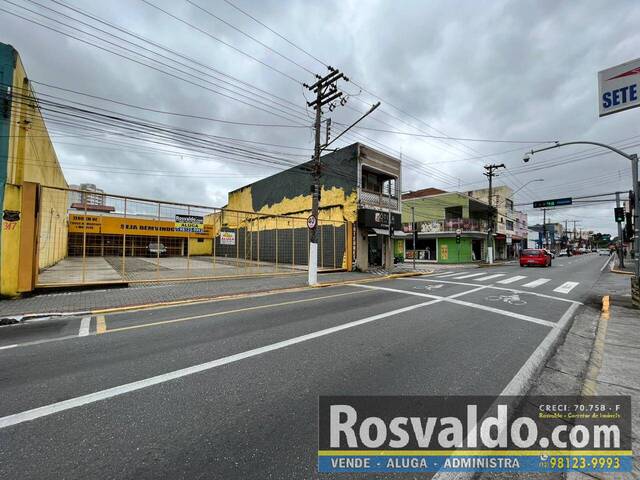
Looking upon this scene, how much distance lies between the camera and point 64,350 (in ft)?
15.7

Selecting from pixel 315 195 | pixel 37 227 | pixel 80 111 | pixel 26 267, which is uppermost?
pixel 80 111

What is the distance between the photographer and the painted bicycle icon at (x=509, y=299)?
29.5ft

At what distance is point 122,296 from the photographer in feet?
31.1

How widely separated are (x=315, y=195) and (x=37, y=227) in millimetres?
10015

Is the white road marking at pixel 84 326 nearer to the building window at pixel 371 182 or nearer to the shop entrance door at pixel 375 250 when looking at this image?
the building window at pixel 371 182

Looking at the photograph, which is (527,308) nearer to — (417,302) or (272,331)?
(417,302)

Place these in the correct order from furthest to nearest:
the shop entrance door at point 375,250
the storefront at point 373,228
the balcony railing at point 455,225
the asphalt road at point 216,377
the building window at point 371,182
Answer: the balcony railing at point 455,225 → the shop entrance door at point 375,250 → the building window at point 371,182 → the storefront at point 373,228 → the asphalt road at point 216,377

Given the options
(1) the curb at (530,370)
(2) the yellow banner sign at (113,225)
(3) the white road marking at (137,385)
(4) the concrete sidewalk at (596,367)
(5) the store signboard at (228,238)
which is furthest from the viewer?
(2) the yellow banner sign at (113,225)

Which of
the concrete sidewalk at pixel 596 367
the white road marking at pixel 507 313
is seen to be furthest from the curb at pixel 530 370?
the white road marking at pixel 507 313

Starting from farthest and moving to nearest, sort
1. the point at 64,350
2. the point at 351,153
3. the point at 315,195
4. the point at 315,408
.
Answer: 1. the point at 351,153
2. the point at 315,195
3. the point at 64,350
4. the point at 315,408

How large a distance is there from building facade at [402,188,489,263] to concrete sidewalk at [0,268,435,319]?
2282cm

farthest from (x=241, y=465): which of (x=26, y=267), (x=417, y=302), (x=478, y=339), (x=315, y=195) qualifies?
(x=315, y=195)

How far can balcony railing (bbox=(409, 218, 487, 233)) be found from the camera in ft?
105

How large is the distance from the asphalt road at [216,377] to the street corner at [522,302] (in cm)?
17
